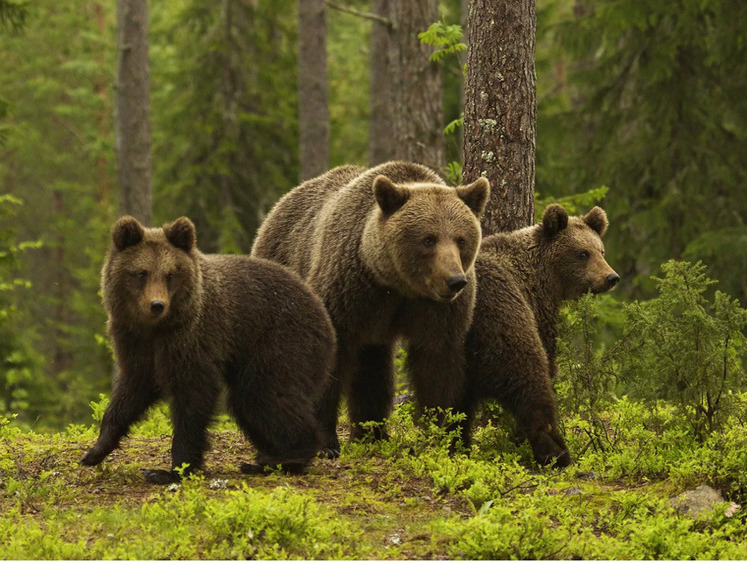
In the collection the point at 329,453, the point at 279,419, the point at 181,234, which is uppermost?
the point at 181,234

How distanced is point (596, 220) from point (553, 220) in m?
0.50

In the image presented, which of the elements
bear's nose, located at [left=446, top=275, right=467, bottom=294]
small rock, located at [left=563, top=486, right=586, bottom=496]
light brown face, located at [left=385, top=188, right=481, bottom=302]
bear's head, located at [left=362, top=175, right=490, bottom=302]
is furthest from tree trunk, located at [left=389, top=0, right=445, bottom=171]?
small rock, located at [left=563, top=486, right=586, bottom=496]

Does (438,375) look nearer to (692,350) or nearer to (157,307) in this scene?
(692,350)

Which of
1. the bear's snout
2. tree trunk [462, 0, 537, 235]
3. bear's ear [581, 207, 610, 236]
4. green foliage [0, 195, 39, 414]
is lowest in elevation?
green foliage [0, 195, 39, 414]

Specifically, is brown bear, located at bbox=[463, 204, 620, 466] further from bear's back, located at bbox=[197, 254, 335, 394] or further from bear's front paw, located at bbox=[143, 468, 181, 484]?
bear's front paw, located at bbox=[143, 468, 181, 484]

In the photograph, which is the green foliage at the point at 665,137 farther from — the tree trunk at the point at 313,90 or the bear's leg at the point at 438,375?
the bear's leg at the point at 438,375

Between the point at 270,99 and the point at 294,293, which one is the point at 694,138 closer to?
the point at 294,293

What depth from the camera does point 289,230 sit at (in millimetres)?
9023

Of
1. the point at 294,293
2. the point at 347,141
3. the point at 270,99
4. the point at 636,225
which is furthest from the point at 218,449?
the point at 347,141

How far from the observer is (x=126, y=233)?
21.9ft

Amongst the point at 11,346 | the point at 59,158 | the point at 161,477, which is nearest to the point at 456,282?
the point at 161,477

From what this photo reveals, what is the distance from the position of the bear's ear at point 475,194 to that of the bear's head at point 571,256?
728mm

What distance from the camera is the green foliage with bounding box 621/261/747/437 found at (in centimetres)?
716

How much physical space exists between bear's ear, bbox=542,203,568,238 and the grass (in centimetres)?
161
